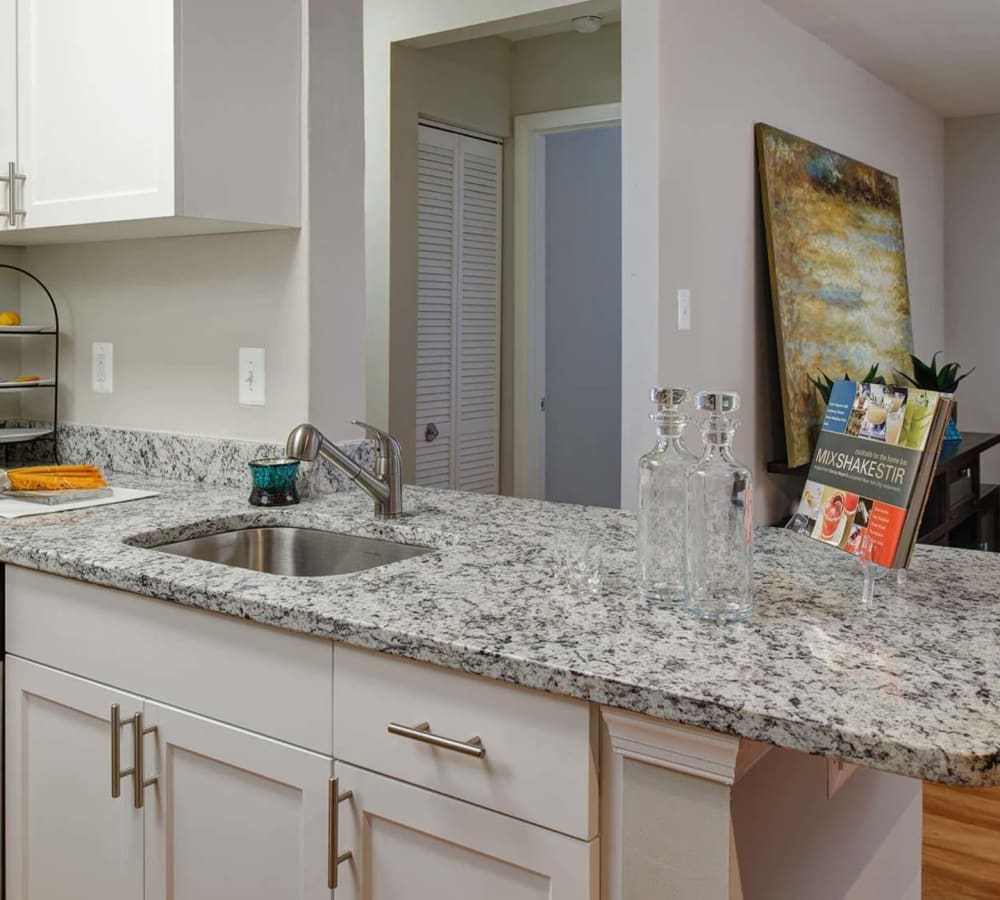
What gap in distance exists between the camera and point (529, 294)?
4523 mm

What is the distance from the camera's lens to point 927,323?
5492 millimetres

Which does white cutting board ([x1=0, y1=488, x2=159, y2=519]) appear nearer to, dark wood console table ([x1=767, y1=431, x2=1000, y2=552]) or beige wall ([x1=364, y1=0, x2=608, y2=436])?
beige wall ([x1=364, y1=0, x2=608, y2=436])

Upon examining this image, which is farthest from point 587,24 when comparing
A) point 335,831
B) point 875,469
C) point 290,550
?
point 335,831

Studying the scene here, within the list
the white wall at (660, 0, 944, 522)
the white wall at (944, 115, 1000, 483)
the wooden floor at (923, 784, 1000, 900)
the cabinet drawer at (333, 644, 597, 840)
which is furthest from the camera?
the white wall at (944, 115, 1000, 483)

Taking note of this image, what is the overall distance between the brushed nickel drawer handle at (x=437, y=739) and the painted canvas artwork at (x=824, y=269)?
2787 mm

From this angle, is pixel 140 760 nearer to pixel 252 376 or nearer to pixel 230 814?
pixel 230 814

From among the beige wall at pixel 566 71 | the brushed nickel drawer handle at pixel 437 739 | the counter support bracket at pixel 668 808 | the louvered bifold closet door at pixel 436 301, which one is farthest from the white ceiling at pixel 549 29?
the counter support bracket at pixel 668 808

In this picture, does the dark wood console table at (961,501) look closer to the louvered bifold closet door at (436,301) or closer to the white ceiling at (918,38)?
the louvered bifold closet door at (436,301)

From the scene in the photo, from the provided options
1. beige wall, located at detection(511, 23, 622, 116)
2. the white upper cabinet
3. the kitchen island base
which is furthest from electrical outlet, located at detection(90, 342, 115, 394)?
beige wall, located at detection(511, 23, 622, 116)

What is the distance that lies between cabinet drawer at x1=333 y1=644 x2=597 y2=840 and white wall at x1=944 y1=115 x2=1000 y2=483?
5.06 meters

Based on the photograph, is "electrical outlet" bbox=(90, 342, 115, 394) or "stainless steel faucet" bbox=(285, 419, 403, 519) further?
"electrical outlet" bbox=(90, 342, 115, 394)

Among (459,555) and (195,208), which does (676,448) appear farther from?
(195,208)

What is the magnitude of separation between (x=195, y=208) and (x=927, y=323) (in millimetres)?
4679

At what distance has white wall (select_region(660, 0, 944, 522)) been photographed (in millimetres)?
3117
